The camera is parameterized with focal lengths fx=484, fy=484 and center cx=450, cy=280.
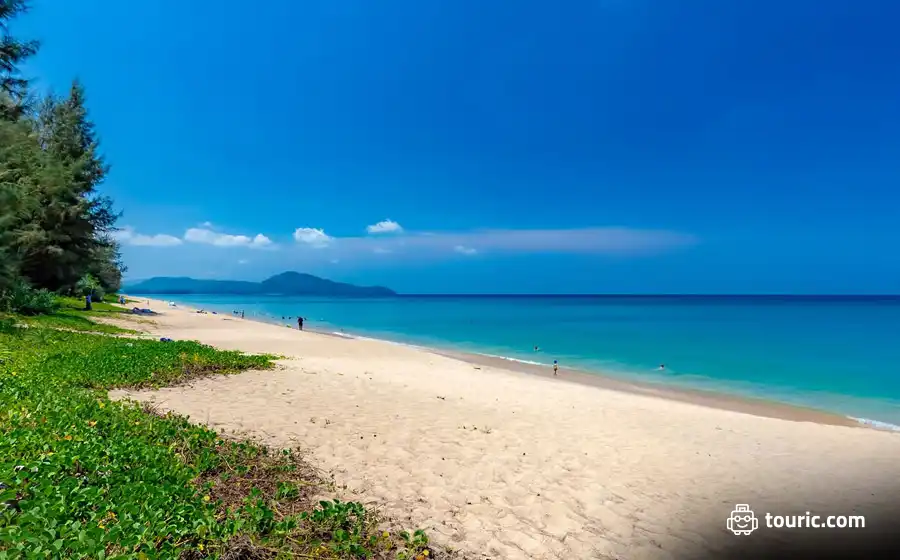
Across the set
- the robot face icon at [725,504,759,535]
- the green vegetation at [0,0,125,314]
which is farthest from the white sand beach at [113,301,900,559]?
the green vegetation at [0,0,125,314]

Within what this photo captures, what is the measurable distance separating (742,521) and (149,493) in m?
7.87

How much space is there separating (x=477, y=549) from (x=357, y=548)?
1518 millimetres

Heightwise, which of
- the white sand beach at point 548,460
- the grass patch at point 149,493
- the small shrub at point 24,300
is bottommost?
the white sand beach at point 548,460

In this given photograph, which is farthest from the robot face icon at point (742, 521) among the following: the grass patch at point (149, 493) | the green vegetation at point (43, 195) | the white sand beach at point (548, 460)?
the green vegetation at point (43, 195)

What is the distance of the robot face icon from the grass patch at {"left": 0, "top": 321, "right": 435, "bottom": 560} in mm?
4563

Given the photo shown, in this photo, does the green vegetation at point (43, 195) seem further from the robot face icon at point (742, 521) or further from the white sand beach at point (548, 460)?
the robot face icon at point (742, 521)

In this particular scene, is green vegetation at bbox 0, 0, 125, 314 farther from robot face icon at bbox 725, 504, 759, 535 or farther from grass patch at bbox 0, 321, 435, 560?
robot face icon at bbox 725, 504, 759, 535

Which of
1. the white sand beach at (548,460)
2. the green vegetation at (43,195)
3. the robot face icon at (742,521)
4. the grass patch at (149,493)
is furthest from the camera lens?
the green vegetation at (43,195)

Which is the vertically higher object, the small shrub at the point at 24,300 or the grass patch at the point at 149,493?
the small shrub at the point at 24,300

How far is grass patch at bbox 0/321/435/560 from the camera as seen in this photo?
13.3 feet

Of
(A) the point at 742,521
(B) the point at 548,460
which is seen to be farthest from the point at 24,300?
(A) the point at 742,521

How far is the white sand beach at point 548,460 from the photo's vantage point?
6462 millimetres

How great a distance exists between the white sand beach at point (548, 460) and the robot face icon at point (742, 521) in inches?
5.8

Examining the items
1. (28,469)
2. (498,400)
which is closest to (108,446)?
(28,469)
